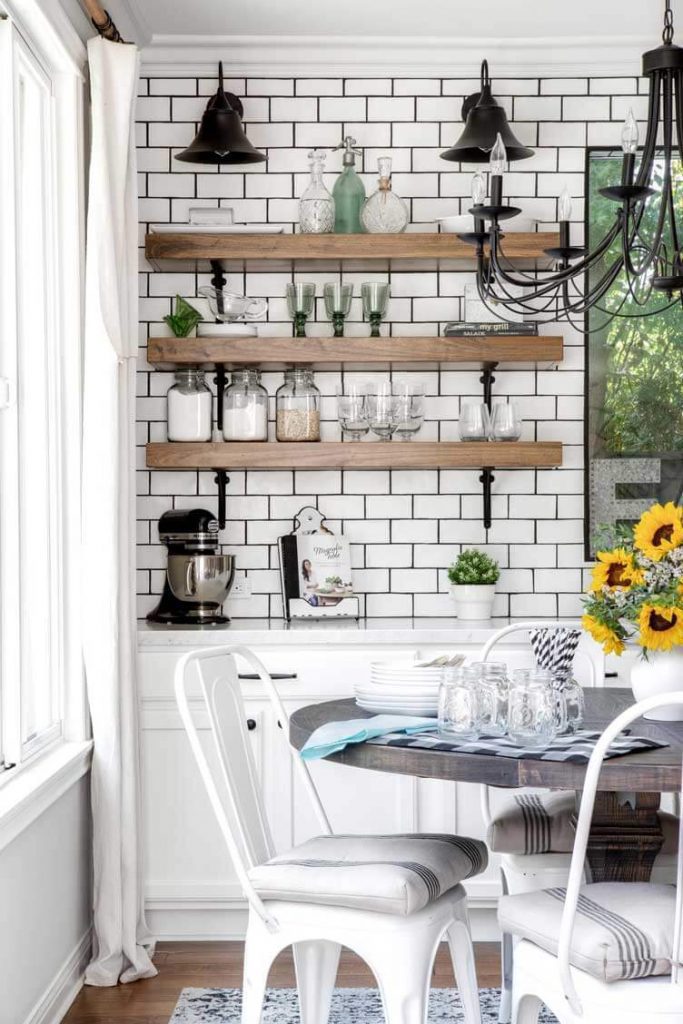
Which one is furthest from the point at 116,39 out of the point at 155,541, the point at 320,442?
the point at 155,541

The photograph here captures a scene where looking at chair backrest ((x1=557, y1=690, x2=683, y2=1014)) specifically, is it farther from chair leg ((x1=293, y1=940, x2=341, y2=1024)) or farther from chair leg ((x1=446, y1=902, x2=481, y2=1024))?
chair leg ((x1=293, y1=940, x2=341, y2=1024))

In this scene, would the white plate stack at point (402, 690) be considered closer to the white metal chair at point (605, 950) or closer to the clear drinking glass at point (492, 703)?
the clear drinking glass at point (492, 703)

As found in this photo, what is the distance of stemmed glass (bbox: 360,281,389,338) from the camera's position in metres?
4.00

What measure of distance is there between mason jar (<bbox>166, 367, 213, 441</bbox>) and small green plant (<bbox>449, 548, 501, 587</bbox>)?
0.93 m

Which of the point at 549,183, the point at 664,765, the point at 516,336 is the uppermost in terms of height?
the point at 549,183

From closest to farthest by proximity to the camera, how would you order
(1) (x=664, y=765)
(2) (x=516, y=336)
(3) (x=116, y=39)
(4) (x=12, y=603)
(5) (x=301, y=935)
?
1. (1) (x=664, y=765)
2. (5) (x=301, y=935)
3. (4) (x=12, y=603)
4. (3) (x=116, y=39)
5. (2) (x=516, y=336)

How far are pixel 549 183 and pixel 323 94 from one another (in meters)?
0.84

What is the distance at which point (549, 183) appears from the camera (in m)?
4.18

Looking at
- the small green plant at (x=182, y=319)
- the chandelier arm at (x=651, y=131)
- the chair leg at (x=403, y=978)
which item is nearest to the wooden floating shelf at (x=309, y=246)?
the small green plant at (x=182, y=319)

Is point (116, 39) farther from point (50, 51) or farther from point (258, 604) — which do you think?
point (258, 604)

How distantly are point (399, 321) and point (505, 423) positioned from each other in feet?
1.82

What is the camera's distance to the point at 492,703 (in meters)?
2.35

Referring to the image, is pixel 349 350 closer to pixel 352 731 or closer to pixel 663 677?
pixel 663 677

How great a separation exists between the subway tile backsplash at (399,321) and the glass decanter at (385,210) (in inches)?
7.3
